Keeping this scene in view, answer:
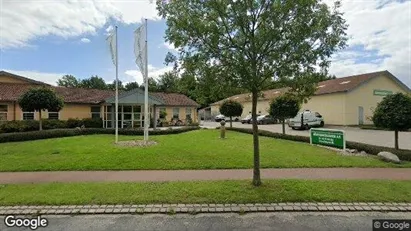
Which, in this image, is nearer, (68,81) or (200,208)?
(200,208)

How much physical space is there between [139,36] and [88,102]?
48.4 feet

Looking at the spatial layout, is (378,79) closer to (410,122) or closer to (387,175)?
(410,122)

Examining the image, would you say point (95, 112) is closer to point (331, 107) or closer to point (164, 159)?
point (164, 159)

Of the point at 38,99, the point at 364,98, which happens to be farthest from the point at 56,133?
the point at 364,98

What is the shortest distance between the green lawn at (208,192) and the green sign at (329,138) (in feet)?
19.6

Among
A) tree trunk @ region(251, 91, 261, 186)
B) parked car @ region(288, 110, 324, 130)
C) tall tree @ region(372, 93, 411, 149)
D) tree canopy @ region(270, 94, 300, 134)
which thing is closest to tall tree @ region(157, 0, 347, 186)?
tree trunk @ region(251, 91, 261, 186)

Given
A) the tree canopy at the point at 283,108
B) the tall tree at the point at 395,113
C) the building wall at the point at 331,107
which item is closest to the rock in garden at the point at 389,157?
the tall tree at the point at 395,113

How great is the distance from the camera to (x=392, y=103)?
12.5 m

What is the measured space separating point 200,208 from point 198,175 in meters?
2.91

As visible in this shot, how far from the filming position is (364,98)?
32375mm

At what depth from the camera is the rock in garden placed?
10883mm

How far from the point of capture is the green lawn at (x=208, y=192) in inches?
253

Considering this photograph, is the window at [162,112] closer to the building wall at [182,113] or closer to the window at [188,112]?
the building wall at [182,113]

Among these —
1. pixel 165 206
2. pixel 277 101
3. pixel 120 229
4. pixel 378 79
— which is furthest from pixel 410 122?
pixel 378 79
